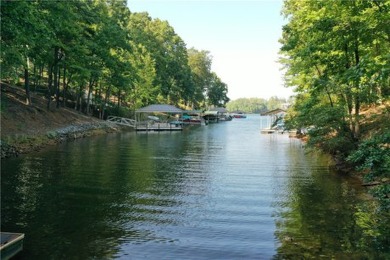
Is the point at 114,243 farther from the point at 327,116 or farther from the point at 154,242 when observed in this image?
the point at 327,116

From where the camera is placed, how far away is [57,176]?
1928cm

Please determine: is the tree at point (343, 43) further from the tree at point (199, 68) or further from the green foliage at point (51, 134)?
the tree at point (199, 68)

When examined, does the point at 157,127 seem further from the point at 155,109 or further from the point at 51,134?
the point at 51,134

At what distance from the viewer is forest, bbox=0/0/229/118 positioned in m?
20.6

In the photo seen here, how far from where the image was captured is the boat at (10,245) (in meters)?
8.37

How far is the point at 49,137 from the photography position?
109ft

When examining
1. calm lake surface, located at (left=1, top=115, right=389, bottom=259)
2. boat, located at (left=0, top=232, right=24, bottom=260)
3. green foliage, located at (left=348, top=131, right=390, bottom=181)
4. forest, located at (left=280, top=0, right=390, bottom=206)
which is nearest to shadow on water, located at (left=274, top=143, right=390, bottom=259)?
calm lake surface, located at (left=1, top=115, right=389, bottom=259)

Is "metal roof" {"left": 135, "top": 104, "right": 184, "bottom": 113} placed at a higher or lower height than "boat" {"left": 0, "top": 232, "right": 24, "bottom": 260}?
higher

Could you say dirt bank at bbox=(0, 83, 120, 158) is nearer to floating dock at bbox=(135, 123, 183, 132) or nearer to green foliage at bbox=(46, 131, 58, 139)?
green foliage at bbox=(46, 131, 58, 139)

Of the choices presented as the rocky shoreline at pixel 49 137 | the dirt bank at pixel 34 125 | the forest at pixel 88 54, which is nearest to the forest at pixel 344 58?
the forest at pixel 88 54

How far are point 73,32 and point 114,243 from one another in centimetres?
3364

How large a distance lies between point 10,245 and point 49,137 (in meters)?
26.3

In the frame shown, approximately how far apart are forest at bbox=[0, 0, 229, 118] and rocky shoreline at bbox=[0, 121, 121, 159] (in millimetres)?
4298

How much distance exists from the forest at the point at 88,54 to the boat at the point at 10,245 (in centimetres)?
1030
